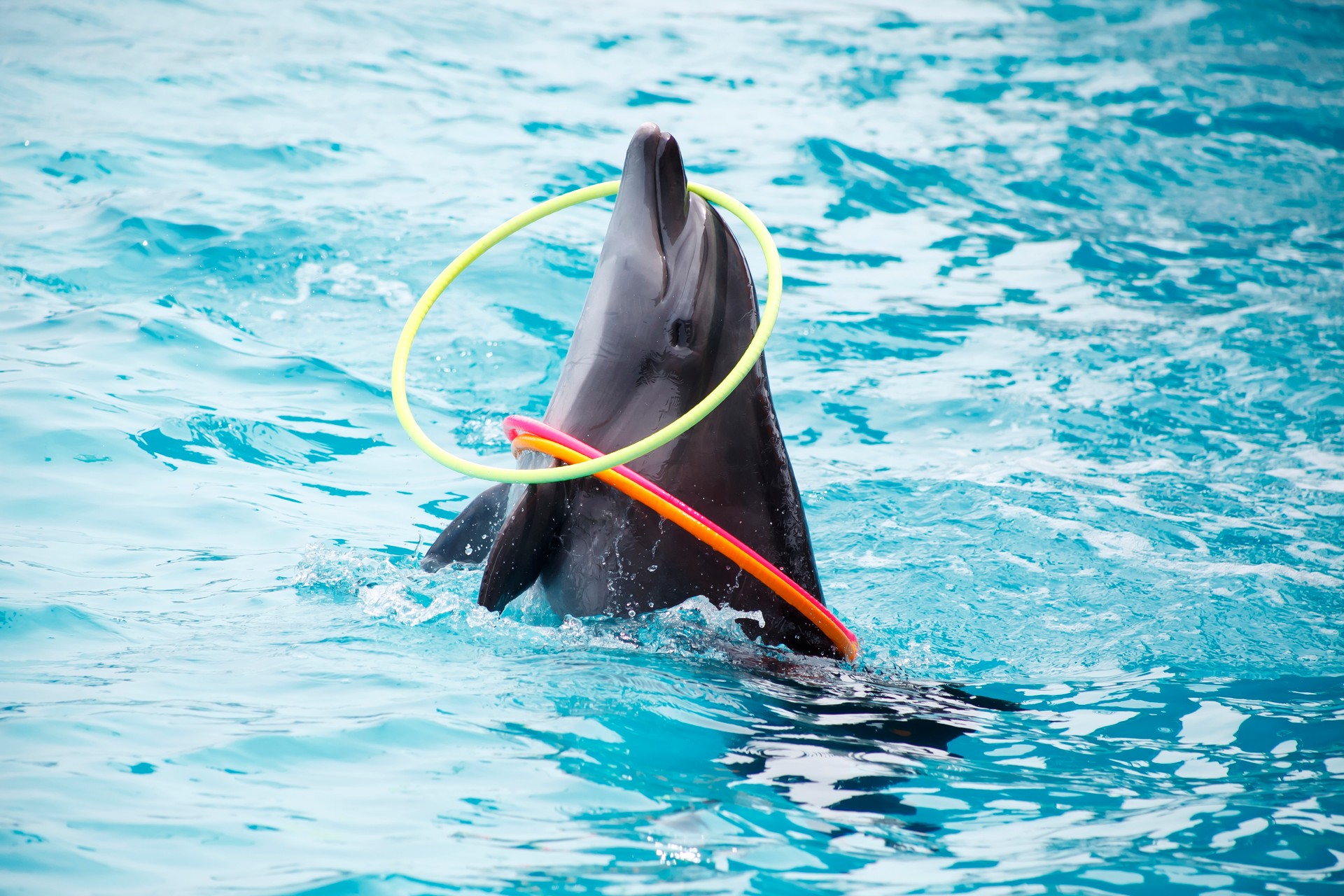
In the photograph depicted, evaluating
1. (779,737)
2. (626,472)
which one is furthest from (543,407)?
(779,737)

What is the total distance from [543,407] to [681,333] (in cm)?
387

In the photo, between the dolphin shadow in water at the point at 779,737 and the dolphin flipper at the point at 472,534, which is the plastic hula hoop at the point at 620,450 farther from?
the dolphin shadow in water at the point at 779,737

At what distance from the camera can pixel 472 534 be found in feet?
15.6

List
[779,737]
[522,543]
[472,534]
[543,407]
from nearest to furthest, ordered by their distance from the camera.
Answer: [779,737]
[522,543]
[472,534]
[543,407]

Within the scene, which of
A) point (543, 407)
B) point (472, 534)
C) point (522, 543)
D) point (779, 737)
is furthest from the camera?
point (543, 407)

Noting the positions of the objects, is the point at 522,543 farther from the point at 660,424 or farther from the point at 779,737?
the point at 779,737

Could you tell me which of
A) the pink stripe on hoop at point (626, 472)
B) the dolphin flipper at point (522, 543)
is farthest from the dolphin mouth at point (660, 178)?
the dolphin flipper at point (522, 543)

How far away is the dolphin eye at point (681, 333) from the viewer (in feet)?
14.3

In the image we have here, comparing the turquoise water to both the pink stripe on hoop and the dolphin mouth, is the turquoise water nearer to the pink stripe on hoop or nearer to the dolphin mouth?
the pink stripe on hoop

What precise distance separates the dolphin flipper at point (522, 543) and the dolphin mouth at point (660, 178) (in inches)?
39.3

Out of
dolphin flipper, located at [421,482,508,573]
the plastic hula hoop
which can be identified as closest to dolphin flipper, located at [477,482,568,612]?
the plastic hula hoop

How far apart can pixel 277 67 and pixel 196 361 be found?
794 centimetres

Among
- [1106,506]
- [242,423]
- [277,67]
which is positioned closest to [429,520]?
[242,423]

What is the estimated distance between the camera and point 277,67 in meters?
14.5
